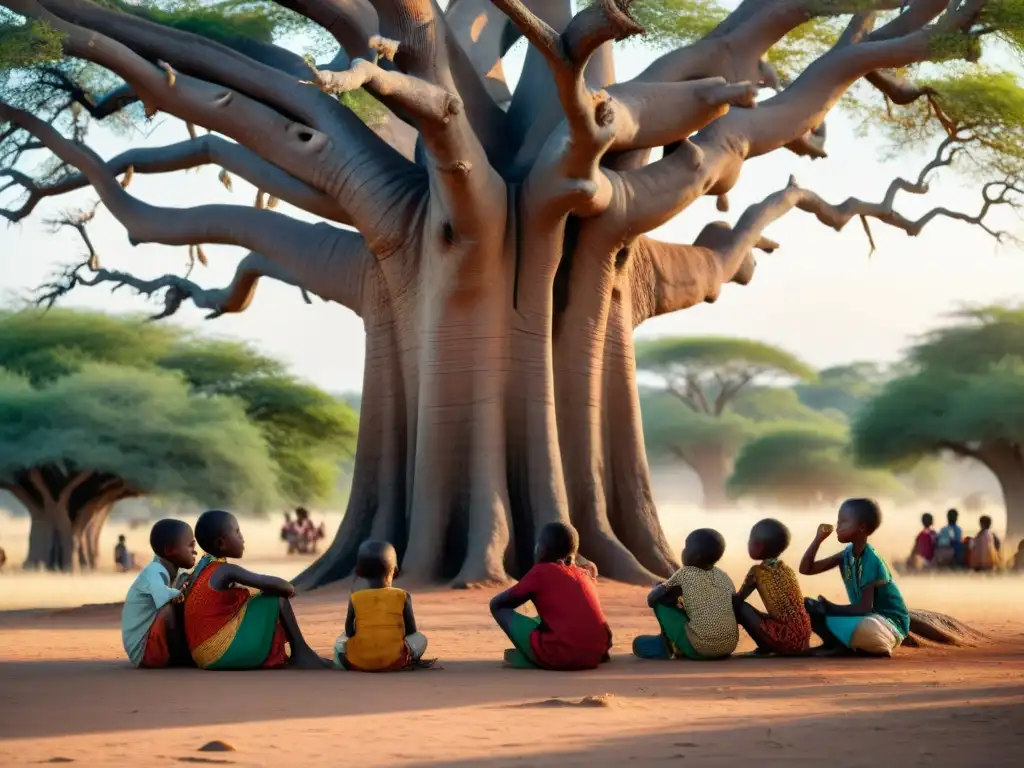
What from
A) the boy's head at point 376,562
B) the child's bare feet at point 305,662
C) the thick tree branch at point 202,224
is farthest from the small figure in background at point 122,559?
the boy's head at point 376,562

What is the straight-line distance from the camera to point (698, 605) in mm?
8352

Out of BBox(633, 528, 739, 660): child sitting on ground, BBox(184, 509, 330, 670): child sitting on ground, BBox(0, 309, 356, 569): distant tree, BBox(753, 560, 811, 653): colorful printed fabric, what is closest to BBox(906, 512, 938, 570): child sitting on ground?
BBox(0, 309, 356, 569): distant tree

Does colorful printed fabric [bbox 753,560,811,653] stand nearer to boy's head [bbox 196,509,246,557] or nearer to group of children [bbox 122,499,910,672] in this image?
group of children [bbox 122,499,910,672]

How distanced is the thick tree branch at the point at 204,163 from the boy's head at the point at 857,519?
7.29 metres

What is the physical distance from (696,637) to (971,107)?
11.1m

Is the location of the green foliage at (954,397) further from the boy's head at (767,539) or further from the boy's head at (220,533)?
the boy's head at (220,533)

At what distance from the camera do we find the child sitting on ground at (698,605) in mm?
8258

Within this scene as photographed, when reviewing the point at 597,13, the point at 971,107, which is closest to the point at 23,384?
the point at 971,107

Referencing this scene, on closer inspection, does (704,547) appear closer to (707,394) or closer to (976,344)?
(976,344)

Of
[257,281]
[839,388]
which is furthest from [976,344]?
[839,388]

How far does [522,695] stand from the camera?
270 inches

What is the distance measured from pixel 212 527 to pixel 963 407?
23.8m

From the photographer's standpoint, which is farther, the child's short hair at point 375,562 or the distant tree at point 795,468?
the distant tree at point 795,468

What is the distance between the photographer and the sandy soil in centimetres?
521
